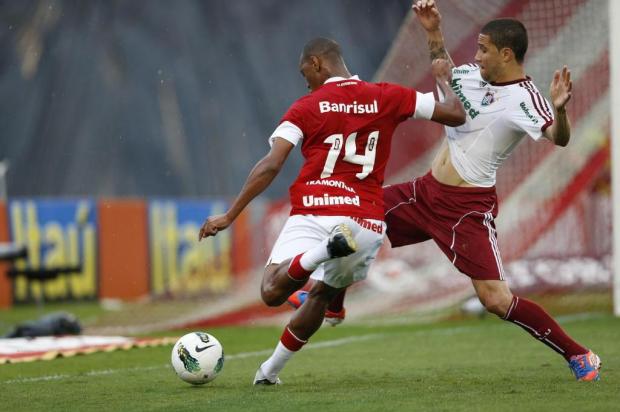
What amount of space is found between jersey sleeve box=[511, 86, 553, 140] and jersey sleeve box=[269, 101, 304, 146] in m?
1.34

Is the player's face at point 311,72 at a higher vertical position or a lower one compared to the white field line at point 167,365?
higher

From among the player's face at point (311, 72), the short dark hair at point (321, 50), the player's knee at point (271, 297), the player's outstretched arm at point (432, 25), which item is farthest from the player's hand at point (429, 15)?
the player's knee at point (271, 297)

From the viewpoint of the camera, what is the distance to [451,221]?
273 inches

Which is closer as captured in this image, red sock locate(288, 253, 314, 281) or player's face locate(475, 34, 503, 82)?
red sock locate(288, 253, 314, 281)

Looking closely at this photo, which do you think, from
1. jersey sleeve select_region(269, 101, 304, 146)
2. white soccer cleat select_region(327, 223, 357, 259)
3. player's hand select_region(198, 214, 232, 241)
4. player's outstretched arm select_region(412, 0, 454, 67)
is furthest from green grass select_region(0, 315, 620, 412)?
player's outstretched arm select_region(412, 0, 454, 67)

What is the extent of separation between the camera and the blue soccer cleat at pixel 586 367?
655 centimetres

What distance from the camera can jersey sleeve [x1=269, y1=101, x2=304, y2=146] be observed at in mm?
6273

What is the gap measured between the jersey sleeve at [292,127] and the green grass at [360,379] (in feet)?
4.44

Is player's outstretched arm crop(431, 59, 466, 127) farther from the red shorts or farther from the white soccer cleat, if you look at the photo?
the white soccer cleat

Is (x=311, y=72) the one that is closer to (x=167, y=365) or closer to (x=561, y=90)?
(x=561, y=90)

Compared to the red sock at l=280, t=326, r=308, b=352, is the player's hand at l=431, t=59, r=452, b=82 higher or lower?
higher

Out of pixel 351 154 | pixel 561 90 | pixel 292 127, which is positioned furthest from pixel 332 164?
pixel 561 90

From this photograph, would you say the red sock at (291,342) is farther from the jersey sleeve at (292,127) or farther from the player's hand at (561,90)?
the player's hand at (561,90)

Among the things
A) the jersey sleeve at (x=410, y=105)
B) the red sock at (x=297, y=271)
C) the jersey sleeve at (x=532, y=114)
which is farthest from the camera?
the jersey sleeve at (x=532, y=114)
